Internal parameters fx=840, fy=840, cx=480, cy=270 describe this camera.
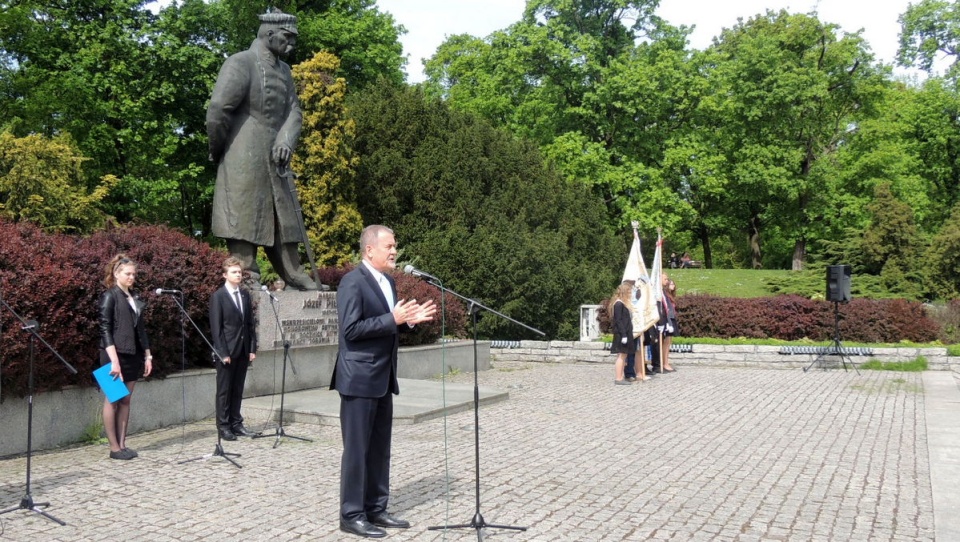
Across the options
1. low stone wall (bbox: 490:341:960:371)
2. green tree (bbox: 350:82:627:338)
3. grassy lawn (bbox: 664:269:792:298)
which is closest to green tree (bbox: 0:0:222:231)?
green tree (bbox: 350:82:627:338)

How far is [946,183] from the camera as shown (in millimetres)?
43594

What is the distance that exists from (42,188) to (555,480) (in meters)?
17.8

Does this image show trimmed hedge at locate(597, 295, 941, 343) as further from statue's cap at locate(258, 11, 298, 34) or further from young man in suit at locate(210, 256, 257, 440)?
young man in suit at locate(210, 256, 257, 440)

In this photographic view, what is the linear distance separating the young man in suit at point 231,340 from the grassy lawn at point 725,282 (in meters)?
24.3

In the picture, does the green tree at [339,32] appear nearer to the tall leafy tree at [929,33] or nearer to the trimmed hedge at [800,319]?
the trimmed hedge at [800,319]

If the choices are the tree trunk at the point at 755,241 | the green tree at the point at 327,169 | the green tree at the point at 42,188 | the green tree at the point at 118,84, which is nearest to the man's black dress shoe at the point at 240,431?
the green tree at the point at 42,188

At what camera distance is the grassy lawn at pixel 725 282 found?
105ft

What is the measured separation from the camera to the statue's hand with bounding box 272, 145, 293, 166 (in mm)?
11898

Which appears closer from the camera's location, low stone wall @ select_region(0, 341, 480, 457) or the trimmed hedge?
low stone wall @ select_region(0, 341, 480, 457)

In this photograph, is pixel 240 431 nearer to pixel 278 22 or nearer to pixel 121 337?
pixel 121 337

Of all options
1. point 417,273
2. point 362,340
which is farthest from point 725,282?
point 417,273

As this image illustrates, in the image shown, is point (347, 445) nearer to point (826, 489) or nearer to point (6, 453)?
point (826, 489)

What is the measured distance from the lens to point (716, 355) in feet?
62.8

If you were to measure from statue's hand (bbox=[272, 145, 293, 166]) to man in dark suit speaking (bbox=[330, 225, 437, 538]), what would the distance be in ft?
21.8
